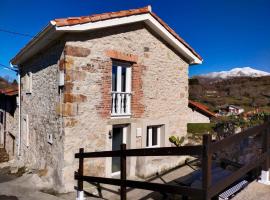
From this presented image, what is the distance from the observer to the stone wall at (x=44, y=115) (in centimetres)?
794

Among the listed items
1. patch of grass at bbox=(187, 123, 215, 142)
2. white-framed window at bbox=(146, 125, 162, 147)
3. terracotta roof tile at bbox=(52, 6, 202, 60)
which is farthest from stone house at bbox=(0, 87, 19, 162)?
patch of grass at bbox=(187, 123, 215, 142)

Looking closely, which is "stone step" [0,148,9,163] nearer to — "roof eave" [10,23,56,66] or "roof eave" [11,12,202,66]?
"roof eave" [11,12,202,66]

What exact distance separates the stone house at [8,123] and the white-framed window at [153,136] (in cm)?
719

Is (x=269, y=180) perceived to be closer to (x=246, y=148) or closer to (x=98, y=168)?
(x=98, y=168)

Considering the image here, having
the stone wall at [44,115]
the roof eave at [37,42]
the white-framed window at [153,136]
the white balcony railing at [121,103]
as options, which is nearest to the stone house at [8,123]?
the stone wall at [44,115]

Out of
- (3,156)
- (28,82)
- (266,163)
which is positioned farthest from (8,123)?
(266,163)

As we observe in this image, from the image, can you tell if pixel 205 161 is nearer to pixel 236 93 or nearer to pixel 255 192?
pixel 255 192

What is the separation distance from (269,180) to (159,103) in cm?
602

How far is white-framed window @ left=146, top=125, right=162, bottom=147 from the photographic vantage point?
10391 millimetres

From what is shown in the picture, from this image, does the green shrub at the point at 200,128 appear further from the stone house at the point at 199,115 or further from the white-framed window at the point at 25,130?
the white-framed window at the point at 25,130

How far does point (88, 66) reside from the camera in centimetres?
801

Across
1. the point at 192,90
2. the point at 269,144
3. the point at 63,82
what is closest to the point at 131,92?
the point at 63,82

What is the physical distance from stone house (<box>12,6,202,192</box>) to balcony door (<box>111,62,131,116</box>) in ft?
0.11

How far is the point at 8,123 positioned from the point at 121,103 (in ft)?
32.6
